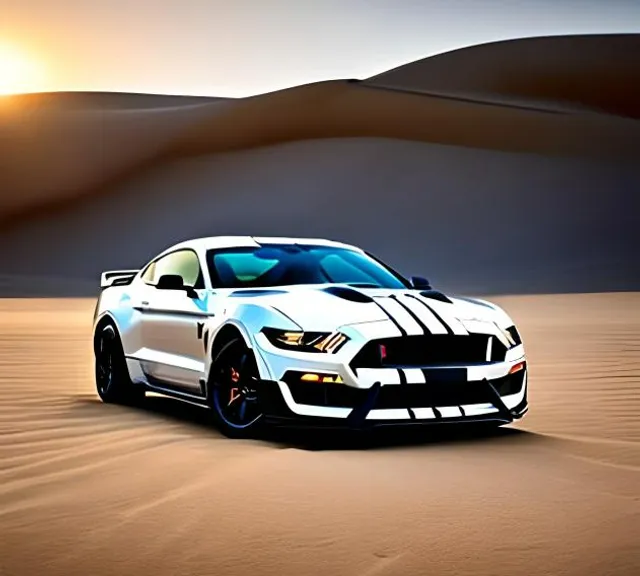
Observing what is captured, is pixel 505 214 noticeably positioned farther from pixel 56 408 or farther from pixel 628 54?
pixel 628 54

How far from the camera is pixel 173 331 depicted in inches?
378

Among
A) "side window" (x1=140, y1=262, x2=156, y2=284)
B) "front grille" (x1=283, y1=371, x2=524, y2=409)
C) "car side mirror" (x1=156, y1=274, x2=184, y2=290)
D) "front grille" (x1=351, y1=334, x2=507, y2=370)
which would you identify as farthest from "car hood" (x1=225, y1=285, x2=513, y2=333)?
"side window" (x1=140, y1=262, x2=156, y2=284)

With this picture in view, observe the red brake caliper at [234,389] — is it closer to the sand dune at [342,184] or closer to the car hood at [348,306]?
the car hood at [348,306]

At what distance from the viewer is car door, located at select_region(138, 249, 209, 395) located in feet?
30.1

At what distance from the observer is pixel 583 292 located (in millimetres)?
32906

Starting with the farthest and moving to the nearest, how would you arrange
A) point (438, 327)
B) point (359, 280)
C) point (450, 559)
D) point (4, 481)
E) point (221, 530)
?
point (359, 280) → point (438, 327) → point (4, 481) → point (221, 530) → point (450, 559)

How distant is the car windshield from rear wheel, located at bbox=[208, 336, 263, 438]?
0.85 meters

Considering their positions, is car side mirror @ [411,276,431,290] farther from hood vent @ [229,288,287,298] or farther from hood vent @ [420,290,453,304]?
hood vent @ [229,288,287,298]

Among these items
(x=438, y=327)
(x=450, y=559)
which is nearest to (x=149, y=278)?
(x=438, y=327)

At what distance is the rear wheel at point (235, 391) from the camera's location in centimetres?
835

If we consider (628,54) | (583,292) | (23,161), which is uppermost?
(628,54)

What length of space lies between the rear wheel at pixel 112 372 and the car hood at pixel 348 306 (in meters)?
2.06

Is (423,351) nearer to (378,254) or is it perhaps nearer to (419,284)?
(419,284)

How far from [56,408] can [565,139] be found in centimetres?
5140
